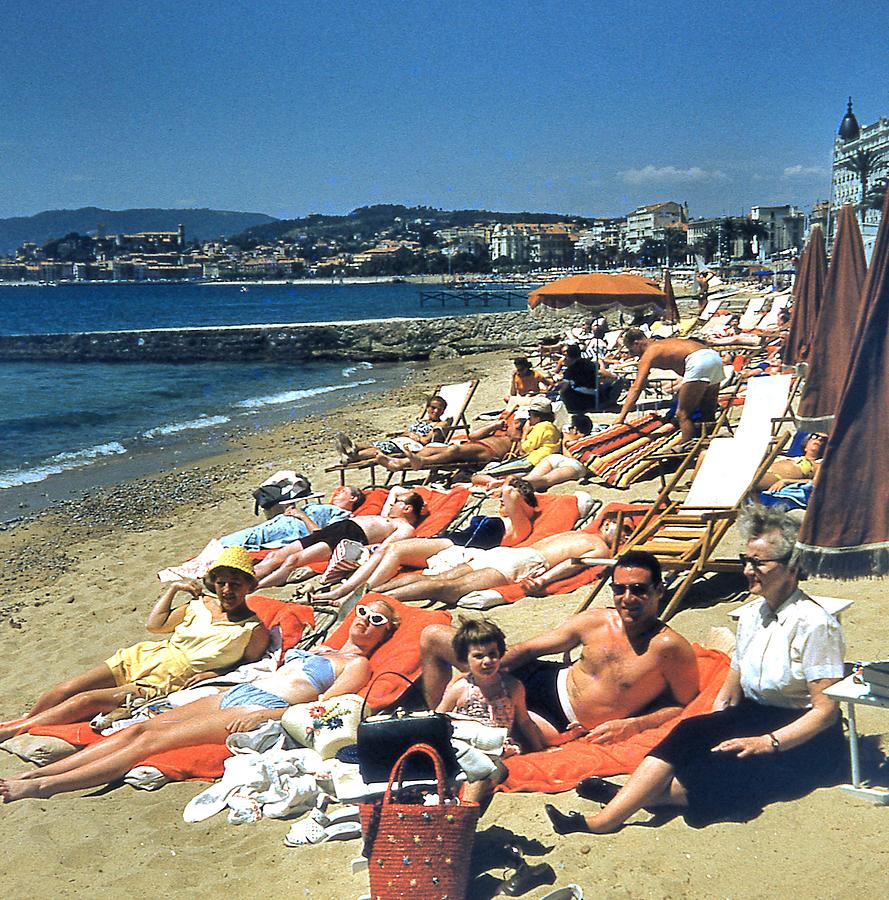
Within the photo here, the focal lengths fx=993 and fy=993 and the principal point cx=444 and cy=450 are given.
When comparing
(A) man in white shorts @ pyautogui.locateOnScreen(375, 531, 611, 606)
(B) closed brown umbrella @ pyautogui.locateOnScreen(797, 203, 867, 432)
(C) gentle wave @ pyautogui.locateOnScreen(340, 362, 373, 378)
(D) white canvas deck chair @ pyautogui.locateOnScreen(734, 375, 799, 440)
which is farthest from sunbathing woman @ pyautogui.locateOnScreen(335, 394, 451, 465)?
(C) gentle wave @ pyautogui.locateOnScreen(340, 362, 373, 378)

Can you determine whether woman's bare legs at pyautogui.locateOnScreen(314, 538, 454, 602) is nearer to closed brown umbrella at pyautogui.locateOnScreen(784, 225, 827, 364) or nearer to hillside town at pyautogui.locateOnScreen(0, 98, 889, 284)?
closed brown umbrella at pyautogui.locateOnScreen(784, 225, 827, 364)

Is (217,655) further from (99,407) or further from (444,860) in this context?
(99,407)

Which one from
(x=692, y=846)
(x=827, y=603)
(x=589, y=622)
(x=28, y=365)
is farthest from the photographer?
(x=28, y=365)

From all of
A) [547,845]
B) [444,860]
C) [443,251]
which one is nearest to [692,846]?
[547,845]

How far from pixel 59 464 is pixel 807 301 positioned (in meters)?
11.1

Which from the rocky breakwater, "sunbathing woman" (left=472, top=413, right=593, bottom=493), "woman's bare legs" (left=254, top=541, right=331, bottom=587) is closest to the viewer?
"woman's bare legs" (left=254, top=541, right=331, bottom=587)

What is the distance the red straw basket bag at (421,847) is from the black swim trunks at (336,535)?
411 centimetres

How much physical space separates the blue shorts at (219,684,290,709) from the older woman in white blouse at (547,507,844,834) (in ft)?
4.87

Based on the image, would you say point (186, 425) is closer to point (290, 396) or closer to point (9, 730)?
point (290, 396)

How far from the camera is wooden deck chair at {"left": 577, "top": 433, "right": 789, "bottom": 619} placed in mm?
5199

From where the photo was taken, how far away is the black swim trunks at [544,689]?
385cm

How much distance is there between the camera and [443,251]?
477 ft

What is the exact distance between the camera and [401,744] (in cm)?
294

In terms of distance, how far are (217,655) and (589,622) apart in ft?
6.57
